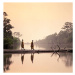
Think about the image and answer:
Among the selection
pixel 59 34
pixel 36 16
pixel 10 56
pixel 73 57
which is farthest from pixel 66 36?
pixel 10 56

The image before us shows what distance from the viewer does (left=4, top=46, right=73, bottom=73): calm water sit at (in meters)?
4.66

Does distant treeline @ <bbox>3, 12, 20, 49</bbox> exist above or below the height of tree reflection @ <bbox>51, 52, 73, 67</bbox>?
above

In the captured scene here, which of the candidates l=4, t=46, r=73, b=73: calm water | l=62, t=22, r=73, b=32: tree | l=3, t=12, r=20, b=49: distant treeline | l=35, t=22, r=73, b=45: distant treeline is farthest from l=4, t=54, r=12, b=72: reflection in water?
l=62, t=22, r=73, b=32: tree

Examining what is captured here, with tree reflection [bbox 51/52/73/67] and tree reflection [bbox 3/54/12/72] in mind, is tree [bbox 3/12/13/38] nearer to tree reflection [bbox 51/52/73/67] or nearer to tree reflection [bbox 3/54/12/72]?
tree reflection [bbox 3/54/12/72]

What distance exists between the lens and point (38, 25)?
490cm

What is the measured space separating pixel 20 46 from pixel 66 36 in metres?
1.08

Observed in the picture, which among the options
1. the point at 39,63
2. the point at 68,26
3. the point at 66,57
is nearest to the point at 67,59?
the point at 66,57

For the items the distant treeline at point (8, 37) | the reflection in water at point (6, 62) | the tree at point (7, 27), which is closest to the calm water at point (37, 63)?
the reflection in water at point (6, 62)

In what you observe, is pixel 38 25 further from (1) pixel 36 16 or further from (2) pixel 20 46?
(2) pixel 20 46

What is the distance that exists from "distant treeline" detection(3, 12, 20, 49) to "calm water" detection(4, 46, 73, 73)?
0.25m

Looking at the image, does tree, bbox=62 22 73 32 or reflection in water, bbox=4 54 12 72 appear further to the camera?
tree, bbox=62 22 73 32

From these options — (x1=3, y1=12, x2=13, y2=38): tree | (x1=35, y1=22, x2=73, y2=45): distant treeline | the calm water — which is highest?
(x1=3, y1=12, x2=13, y2=38): tree

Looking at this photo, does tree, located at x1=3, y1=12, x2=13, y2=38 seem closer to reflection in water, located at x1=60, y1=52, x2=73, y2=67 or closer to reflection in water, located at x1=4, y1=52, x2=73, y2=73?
reflection in water, located at x1=4, y1=52, x2=73, y2=73

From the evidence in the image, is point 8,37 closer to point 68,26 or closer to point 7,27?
point 7,27
